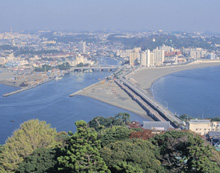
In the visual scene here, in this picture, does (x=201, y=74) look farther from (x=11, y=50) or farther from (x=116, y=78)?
(x=11, y=50)

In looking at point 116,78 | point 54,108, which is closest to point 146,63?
point 116,78

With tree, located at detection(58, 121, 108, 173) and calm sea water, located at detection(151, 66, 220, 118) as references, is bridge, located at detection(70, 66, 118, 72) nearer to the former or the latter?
calm sea water, located at detection(151, 66, 220, 118)

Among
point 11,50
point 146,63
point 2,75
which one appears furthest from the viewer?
point 11,50

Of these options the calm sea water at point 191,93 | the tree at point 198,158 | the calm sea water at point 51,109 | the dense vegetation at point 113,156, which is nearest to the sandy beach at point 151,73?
the calm sea water at point 191,93

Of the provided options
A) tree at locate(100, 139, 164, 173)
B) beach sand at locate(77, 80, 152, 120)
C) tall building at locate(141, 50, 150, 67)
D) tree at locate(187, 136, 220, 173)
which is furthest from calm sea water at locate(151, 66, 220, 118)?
tree at locate(187, 136, 220, 173)

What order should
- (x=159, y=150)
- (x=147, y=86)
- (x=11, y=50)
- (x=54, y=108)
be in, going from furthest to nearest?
(x=11, y=50) → (x=147, y=86) → (x=54, y=108) → (x=159, y=150)

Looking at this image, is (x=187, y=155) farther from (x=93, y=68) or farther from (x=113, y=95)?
(x=93, y=68)

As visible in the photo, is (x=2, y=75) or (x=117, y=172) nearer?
(x=117, y=172)
